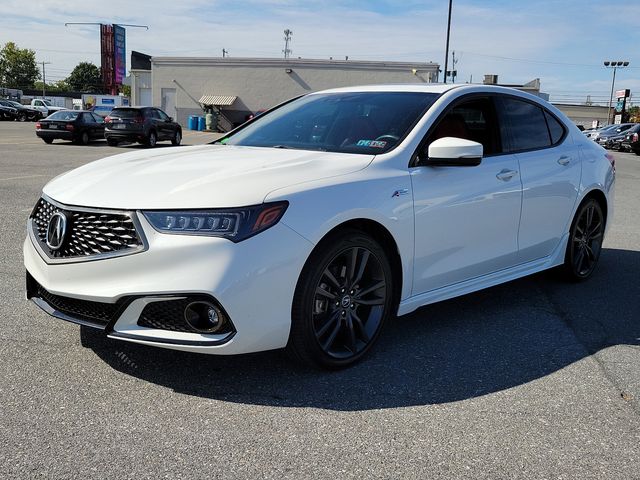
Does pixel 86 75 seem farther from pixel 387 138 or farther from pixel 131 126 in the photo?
pixel 387 138

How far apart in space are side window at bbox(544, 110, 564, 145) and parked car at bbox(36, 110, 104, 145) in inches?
897

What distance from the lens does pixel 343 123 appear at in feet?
14.8

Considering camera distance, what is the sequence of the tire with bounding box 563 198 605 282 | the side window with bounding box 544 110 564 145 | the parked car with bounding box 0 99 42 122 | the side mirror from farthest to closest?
the parked car with bounding box 0 99 42 122 → the tire with bounding box 563 198 605 282 → the side window with bounding box 544 110 564 145 → the side mirror

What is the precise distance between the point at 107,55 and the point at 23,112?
41.8 meters

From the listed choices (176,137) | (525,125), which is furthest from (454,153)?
(176,137)

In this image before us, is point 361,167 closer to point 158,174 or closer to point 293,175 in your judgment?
point 293,175

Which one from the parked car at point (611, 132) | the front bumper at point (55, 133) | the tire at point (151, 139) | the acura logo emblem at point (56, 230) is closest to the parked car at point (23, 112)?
the front bumper at point (55, 133)

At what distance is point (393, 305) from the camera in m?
3.99

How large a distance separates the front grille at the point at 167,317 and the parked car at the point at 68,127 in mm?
23837

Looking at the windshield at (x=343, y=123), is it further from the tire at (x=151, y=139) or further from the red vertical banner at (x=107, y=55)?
the red vertical banner at (x=107, y=55)

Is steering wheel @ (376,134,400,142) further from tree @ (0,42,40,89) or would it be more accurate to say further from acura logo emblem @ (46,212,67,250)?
tree @ (0,42,40,89)

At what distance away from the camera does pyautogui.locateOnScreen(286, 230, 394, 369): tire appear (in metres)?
3.39

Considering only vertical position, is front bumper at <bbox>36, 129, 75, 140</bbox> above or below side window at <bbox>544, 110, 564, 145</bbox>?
below

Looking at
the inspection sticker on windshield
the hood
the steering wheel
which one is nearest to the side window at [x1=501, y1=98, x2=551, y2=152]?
the steering wheel
